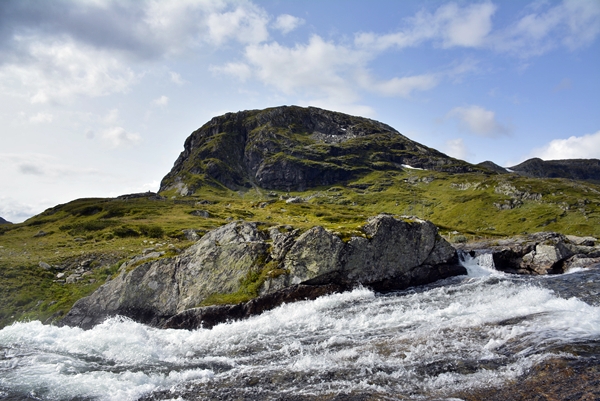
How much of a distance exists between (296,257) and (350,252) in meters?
5.99

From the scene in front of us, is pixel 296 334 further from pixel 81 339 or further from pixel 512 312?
pixel 81 339

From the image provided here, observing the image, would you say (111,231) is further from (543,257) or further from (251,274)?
(543,257)

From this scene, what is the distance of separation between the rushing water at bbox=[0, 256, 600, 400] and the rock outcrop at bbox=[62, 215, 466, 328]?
6.02 ft

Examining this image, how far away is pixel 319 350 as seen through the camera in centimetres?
2122

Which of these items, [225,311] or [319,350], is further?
[225,311]

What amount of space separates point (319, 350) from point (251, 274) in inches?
580

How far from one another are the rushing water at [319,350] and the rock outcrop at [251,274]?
6.02 feet

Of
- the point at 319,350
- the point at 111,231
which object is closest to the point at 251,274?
the point at 319,350

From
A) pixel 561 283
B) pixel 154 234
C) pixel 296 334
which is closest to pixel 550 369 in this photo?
pixel 296 334

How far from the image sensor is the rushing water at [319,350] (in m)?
16.8

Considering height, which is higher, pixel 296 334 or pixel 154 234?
pixel 154 234

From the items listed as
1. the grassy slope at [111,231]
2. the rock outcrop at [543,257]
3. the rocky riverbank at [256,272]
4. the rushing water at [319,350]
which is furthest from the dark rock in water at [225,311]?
the rock outcrop at [543,257]

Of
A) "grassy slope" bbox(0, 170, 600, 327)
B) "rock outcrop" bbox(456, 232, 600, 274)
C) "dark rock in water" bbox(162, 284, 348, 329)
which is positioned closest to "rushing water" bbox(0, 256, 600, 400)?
"dark rock in water" bbox(162, 284, 348, 329)

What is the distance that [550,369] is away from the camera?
1571cm
